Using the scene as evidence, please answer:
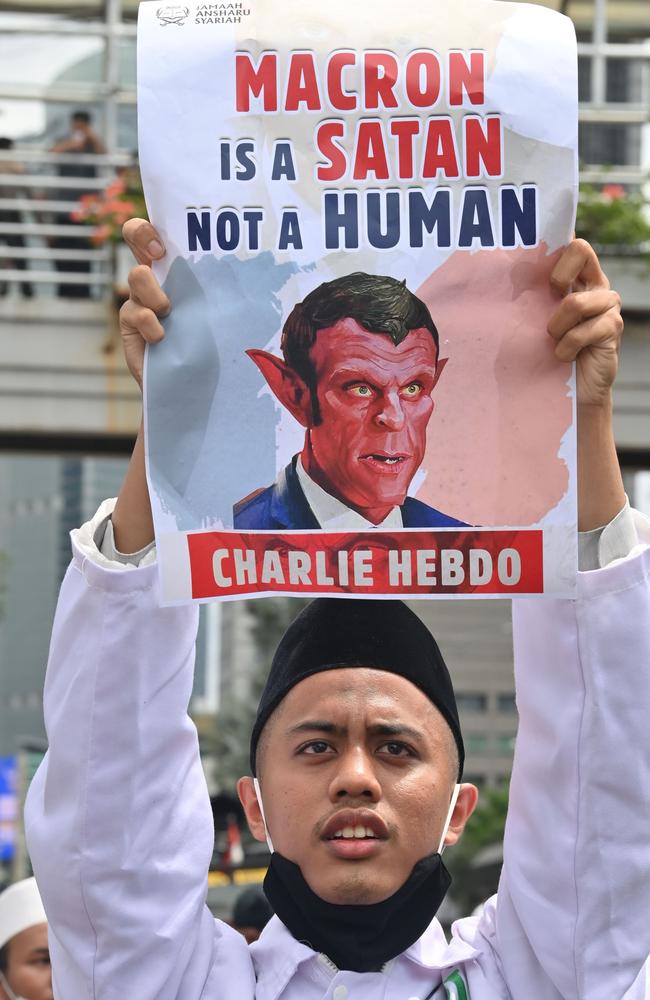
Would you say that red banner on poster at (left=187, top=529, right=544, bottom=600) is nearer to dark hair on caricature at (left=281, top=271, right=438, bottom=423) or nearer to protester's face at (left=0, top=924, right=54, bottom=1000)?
dark hair on caricature at (left=281, top=271, right=438, bottom=423)

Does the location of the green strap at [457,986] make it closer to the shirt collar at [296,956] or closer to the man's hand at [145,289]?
the shirt collar at [296,956]

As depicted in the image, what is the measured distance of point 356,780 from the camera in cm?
287

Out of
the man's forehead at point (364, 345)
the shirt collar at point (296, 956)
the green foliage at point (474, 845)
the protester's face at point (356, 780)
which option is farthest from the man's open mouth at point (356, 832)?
the green foliage at point (474, 845)

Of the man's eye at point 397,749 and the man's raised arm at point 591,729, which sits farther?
the man's eye at point 397,749

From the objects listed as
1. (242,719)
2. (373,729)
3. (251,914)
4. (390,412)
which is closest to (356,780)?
(373,729)

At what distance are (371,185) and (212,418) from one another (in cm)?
44

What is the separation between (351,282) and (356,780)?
788 mm

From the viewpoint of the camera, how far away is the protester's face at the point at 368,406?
2807mm

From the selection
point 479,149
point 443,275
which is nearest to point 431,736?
point 443,275

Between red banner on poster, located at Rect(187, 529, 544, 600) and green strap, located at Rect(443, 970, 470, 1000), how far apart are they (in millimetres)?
708

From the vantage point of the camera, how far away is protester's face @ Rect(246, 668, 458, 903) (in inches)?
114

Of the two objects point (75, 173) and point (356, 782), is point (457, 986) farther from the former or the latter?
point (75, 173)

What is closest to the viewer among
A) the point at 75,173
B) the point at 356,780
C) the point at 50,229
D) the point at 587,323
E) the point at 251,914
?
the point at 587,323

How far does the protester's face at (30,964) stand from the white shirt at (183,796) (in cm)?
234
